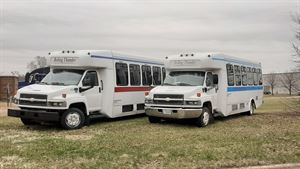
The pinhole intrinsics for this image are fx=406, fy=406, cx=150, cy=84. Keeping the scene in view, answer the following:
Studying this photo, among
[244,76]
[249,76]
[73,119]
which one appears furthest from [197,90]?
[249,76]

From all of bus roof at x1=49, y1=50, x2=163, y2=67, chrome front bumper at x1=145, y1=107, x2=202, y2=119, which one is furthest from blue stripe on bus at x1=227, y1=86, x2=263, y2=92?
bus roof at x1=49, y1=50, x2=163, y2=67

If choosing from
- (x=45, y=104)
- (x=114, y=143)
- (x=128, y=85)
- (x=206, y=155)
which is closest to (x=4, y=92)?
(x=128, y=85)

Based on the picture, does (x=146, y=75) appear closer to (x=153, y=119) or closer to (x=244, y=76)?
(x=153, y=119)

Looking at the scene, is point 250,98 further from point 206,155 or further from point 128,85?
point 206,155

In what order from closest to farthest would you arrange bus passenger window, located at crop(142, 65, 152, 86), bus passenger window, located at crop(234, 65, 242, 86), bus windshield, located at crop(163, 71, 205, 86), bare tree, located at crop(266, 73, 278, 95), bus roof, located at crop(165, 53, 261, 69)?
1. bus windshield, located at crop(163, 71, 205, 86)
2. bus roof, located at crop(165, 53, 261, 69)
3. bus passenger window, located at crop(234, 65, 242, 86)
4. bus passenger window, located at crop(142, 65, 152, 86)
5. bare tree, located at crop(266, 73, 278, 95)

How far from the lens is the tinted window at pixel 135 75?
659 inches

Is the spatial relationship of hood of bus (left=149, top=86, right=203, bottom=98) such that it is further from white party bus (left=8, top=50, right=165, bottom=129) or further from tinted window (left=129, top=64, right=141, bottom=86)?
tinted window (left=129, top=64, right=141, bottom=86)

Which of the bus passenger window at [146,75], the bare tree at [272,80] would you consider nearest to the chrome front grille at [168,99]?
the bus passenger window at [146,75]

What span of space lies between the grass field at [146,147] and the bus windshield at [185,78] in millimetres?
1791

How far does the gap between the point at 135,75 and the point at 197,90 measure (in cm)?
381

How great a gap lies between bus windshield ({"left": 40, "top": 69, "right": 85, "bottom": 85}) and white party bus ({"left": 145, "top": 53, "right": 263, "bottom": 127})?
256 cm

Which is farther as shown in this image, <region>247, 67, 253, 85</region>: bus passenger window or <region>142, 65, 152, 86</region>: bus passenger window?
<region>247, 67, 253, 85</region>: bus passenger window

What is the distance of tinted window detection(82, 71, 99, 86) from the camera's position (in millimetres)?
14027

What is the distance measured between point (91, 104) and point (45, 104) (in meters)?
2.00
